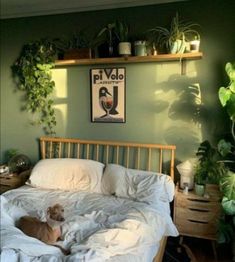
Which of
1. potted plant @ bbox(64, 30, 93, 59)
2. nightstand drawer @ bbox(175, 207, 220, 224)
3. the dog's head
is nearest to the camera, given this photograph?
the dog's head

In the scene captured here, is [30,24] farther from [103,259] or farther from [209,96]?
[103,259]

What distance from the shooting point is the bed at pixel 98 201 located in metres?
1.51

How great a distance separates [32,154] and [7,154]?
1.30 ft

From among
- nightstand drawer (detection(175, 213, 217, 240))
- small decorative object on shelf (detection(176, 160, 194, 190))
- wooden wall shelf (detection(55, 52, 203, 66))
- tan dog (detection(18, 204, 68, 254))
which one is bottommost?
nightstand drawer (detection(175, 213, 217, 240))

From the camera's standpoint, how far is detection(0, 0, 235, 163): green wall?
102 inches

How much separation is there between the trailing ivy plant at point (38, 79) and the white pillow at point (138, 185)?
1.07 metres

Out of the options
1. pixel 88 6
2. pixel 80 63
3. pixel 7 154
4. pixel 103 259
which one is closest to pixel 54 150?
pixel 7 154

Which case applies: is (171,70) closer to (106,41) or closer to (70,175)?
(106,41)

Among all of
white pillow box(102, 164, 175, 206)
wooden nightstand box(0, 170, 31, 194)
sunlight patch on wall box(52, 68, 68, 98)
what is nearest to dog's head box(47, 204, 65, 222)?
white pillow box(102, 164, 175, 206)

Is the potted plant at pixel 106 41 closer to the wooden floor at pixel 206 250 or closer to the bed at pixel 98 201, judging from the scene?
the bed at pixel 98 201

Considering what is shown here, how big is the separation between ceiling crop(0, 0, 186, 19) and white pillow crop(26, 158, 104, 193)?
168 centimetres

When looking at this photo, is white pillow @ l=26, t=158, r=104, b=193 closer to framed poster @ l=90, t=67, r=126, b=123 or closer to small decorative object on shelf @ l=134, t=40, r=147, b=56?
framed poster @ l=90, t=67, r=126, b=123

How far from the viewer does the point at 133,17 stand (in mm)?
2803

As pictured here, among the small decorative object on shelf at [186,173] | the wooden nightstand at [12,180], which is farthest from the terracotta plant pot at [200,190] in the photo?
the wooden nightstand at [12,180]
